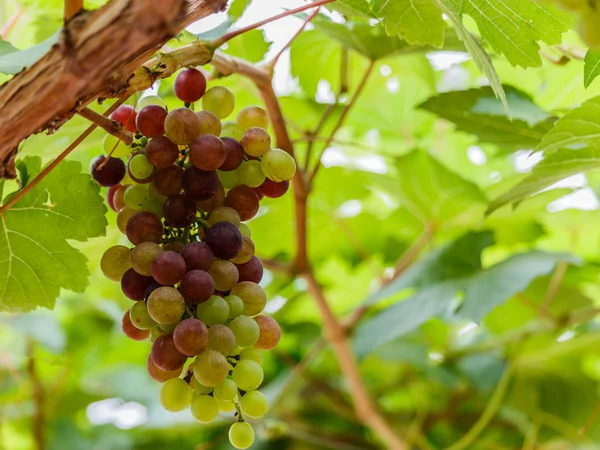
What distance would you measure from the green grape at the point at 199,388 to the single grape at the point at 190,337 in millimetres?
50

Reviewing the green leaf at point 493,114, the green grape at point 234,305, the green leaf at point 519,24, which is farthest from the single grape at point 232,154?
the green leaf at point 493,114

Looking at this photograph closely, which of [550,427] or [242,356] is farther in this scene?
[550,427]

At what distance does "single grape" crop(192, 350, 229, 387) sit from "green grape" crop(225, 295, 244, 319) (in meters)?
0.04

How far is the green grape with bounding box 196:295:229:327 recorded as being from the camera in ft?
1.49

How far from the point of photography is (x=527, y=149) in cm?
82

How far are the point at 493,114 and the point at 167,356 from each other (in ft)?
1.76

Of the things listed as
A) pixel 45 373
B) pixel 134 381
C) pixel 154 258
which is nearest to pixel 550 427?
pixel 134 381

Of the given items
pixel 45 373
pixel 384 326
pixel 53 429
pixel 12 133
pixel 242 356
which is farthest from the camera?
pixel 45 373

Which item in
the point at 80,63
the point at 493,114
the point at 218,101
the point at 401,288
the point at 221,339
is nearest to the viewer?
the point at 80,63

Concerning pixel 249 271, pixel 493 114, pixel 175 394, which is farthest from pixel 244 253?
pixel 493 114

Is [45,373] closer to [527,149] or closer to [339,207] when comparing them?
[339,207]

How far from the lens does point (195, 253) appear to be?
0.45 meters

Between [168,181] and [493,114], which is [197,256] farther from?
[493,114]

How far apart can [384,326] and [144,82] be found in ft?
1.92
